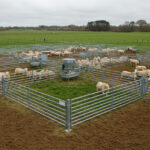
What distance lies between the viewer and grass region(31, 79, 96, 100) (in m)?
10.3

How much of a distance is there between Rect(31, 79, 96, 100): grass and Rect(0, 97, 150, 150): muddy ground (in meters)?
2.38

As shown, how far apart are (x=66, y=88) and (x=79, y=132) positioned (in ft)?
15.9

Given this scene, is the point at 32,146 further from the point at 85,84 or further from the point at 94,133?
the point at 85,84

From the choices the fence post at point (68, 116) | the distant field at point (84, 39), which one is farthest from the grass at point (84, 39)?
the fence post at point (68, 116)

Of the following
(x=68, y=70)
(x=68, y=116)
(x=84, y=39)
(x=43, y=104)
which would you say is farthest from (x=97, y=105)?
(x=84, y=39)

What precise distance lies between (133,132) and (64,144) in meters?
2.40

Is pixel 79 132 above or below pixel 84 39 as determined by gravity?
below

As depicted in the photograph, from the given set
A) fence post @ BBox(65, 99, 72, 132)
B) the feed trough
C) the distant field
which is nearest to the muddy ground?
fence post @ BBox(65, 99, 72, 132)

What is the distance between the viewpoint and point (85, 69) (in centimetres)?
1459

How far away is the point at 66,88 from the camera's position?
11398mm

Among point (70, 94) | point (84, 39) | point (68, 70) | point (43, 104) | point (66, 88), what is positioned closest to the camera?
point (43, 104)

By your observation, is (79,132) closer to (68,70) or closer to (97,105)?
(97,105)

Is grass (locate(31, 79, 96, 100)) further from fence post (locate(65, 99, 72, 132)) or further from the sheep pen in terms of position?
fence post (locate(65, 99, 72, 132))

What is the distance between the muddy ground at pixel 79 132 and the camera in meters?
5.98
